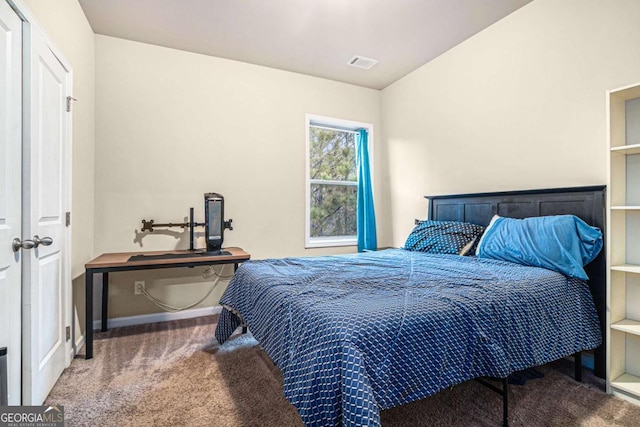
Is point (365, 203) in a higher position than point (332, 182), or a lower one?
lower

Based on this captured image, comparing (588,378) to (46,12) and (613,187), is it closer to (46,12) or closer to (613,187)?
(613,187)

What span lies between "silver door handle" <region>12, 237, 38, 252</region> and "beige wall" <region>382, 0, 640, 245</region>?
3.34 m

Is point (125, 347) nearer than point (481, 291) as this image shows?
No

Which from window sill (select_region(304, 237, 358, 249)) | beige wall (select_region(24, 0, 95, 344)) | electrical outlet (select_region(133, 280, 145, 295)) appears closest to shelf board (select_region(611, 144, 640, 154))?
window sill (select_region(304, 237, 358, 249))

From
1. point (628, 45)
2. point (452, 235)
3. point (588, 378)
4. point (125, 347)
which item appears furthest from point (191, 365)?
point (628, 45)

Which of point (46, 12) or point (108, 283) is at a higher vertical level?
point (46, 12)

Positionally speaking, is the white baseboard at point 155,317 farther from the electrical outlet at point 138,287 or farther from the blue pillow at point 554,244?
the blue pillow at point 554,244

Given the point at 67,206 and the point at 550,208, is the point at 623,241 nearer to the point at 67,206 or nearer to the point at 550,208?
the point at 550,208

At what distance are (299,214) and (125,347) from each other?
6.93ft

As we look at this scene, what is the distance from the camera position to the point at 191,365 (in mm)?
2281

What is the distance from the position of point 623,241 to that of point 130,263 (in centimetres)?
342

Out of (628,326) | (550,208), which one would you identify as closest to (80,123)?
(550,208)

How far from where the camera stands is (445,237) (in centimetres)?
295

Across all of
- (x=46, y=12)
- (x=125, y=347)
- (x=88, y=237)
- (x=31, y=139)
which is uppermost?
(x=46, y=12)
